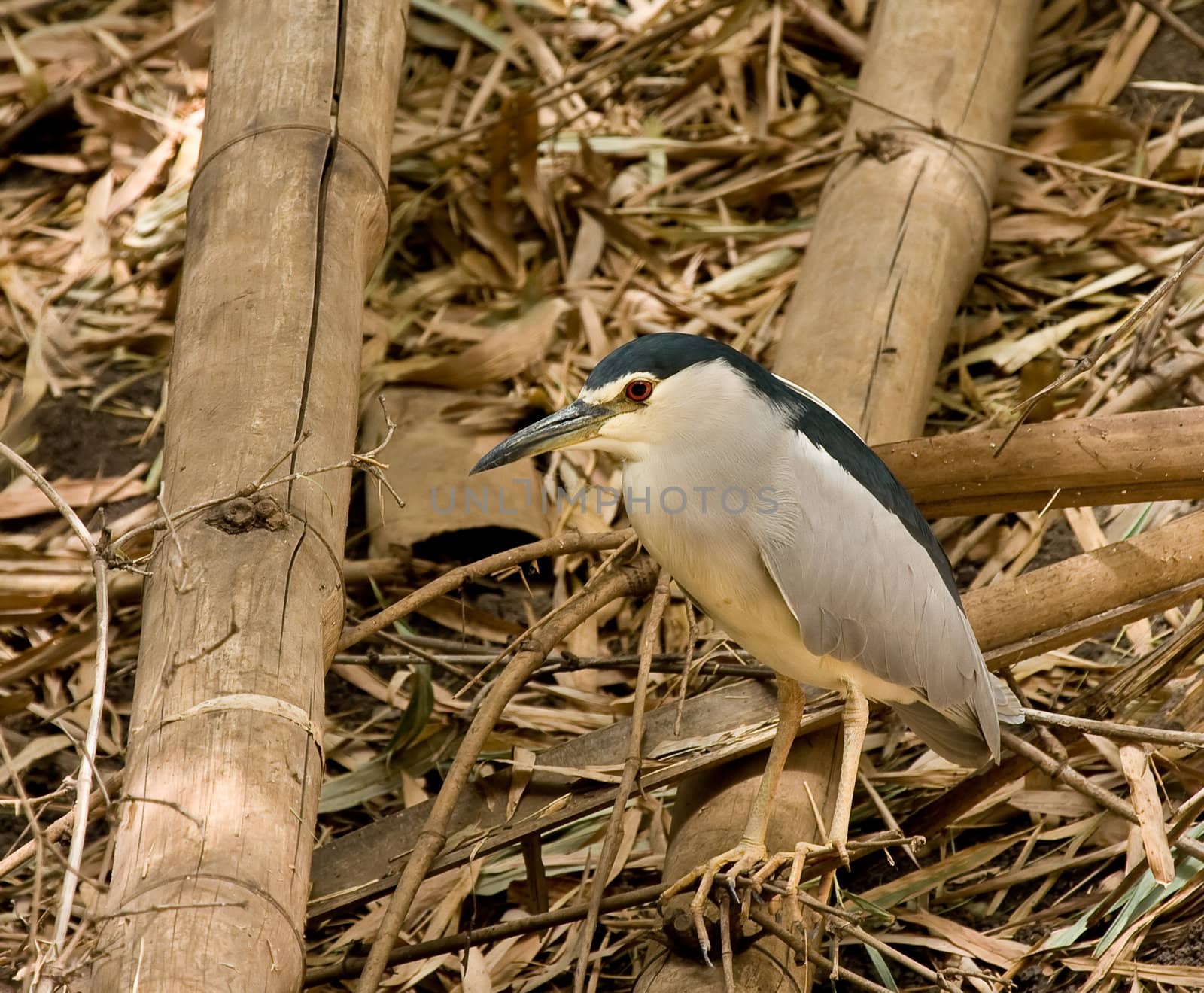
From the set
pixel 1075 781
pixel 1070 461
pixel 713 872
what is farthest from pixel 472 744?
pixel 1070 461

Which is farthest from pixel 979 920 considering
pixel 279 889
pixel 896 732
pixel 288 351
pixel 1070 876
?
pixel 288 351

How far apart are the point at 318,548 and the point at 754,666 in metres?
1.12

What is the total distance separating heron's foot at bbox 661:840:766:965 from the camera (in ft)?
7.57

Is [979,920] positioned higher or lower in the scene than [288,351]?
lower

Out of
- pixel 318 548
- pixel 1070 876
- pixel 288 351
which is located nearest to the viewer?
pixel 318 548

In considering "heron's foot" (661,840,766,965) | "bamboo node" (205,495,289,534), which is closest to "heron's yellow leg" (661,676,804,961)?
"heron's foot" (661,840,766,965)

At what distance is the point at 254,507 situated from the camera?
2.17 metres

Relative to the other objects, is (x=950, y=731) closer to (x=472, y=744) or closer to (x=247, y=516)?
(x=472, y=744)

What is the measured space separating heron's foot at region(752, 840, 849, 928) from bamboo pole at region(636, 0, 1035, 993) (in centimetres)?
15

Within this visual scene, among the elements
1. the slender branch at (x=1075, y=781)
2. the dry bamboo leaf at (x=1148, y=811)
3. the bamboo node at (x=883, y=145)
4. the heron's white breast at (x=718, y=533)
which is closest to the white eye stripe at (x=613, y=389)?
the heron's white breast at (x=718, y=533)

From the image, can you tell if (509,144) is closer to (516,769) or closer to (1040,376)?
(1040,376)

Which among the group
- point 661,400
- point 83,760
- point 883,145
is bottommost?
point 83,760

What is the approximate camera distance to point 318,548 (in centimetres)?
225

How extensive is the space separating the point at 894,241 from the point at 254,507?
80.9 inches
